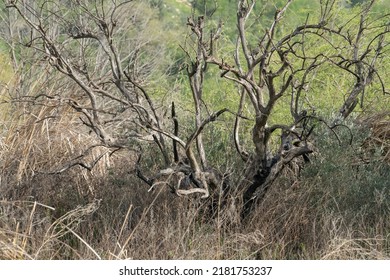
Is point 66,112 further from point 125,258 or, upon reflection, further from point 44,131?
point 125,258

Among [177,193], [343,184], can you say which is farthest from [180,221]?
[343,184]

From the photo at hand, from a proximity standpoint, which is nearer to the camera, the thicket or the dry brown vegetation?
the dry brown vegetation

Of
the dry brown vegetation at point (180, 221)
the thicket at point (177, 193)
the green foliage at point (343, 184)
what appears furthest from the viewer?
the green foliage at point (343, 184)

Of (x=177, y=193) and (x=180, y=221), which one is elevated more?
(x=177, y=193)

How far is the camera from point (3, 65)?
9.55 meters

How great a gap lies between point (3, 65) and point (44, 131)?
150 centimetres

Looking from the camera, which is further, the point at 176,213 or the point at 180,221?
the point at 176,213

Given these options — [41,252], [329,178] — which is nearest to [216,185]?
[329,178]

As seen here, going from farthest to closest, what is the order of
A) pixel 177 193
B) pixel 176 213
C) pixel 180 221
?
1. pixel 176 213
2. pixel 180 221
3. pixel 177 193

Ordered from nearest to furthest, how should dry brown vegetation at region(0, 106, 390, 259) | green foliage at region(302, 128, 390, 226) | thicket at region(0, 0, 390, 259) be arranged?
dry brown vegetation at region(0, 106, 390, 259) → thicket at region(0, 0, 390, 259) → green foliage at region(302, 128, 390, 226)

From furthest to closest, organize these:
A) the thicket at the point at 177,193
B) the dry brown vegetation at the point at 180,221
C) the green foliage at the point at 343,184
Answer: the green foliage at the point at 343,184 < the thicket at the point at 177,193 < the dry brown vegetation at the point at 180,221

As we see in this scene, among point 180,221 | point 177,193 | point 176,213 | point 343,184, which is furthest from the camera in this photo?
point 343,184

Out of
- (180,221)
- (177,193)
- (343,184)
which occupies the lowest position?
(180,221)

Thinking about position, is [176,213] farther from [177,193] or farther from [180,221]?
[177,193]
